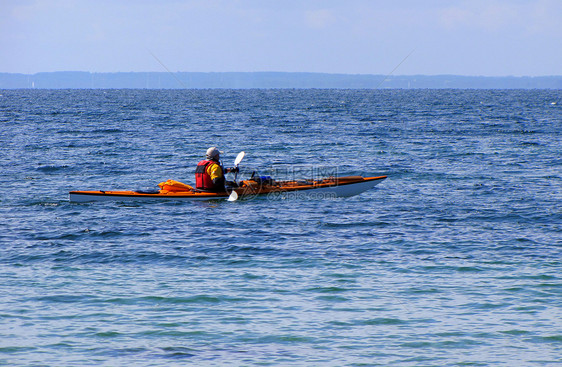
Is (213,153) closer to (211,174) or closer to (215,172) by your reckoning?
(215,172)

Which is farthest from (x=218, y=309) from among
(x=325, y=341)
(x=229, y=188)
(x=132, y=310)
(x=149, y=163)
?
(x=149, y=163)

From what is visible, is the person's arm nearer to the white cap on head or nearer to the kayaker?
the kayaker

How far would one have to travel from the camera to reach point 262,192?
21.5 meters

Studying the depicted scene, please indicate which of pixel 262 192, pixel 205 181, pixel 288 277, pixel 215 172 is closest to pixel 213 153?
pixel 215 172

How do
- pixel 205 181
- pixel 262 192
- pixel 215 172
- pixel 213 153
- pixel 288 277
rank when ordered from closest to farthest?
pixel 288 277 → pixel 213 153 → pixel 215 172 → pixel 205 181 → pixel 262 192

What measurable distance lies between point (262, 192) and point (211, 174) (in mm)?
2060

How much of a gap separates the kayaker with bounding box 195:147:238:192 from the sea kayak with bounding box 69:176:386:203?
203 mm

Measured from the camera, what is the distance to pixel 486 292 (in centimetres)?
1166

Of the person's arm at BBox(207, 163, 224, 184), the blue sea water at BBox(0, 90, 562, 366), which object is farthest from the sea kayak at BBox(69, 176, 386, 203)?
the person's arm at BBox(207, 163, 224, 184)

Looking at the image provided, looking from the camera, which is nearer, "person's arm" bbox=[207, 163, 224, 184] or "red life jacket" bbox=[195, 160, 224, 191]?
"person's arm" bbox=[207, 163, 224, 184]

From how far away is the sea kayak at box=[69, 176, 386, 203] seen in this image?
20.8 m

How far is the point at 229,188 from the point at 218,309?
1009 centimetres

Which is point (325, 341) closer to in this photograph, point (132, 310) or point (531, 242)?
point (132, 310)

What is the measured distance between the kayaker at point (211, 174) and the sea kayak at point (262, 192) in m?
0.20
